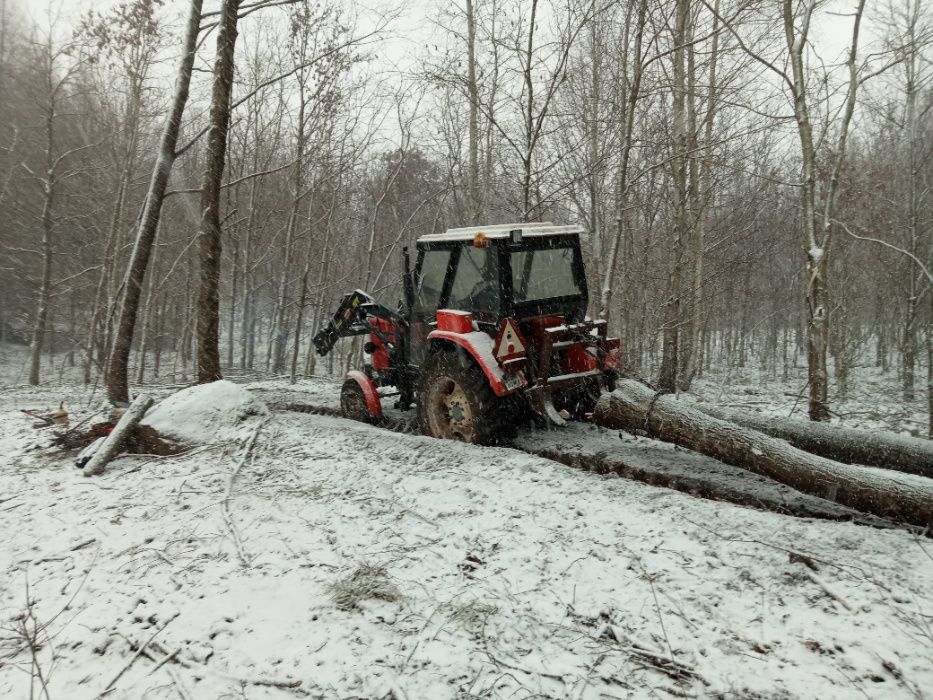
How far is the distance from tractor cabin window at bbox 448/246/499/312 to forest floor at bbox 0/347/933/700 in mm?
1799

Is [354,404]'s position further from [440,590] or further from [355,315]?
[440,590]

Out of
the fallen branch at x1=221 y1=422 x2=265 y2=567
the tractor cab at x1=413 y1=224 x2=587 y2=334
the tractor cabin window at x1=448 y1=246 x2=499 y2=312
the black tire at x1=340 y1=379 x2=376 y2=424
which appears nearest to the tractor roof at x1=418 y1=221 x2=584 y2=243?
the tractor cab at x1=413 y1=224 x2=587 y2=334

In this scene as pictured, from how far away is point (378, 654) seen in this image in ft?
7.96

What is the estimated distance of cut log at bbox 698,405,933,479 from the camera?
440 cm

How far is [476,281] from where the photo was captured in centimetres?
573

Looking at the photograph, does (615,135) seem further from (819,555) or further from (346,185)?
(346,185)

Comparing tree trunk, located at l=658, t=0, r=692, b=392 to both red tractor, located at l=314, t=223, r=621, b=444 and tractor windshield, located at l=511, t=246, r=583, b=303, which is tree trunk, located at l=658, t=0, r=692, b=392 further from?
red tractor, located at l=314, t=223, r=621, b=444

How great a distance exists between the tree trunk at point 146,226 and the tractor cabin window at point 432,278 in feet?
12.9

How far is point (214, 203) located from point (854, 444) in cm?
759

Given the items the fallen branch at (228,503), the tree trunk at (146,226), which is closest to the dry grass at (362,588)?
the fallen branch at (228,503)

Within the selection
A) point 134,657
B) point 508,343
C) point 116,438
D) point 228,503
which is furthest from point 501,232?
point 134,657

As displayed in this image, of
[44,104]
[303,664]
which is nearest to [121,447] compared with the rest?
[303,664]

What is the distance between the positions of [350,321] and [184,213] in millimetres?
17342

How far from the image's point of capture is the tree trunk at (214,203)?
23.5 feet
